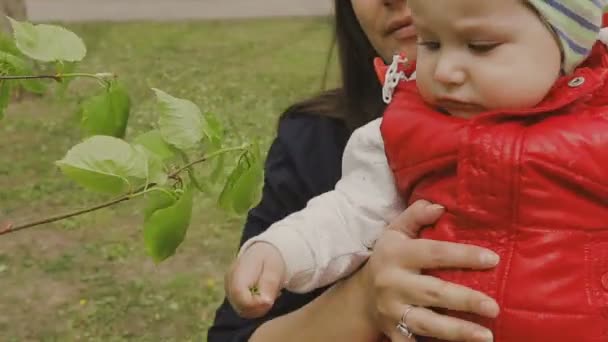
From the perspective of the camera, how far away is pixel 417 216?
1.75 metres

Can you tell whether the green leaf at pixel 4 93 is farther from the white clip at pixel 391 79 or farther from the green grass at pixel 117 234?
the green grass at pixel 117 234

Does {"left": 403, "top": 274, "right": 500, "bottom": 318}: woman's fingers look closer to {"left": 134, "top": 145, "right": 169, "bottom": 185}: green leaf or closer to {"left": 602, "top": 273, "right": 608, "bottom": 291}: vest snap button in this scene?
{"left": 602, "top": 273, "right": 608, "bottom": 291}: vest snap button

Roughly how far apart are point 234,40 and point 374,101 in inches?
389

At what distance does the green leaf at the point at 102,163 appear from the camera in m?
1.37

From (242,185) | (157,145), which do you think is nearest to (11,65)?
(157,145)

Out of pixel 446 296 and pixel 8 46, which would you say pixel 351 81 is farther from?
pixel 8 46

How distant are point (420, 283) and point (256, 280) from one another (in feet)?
0.90

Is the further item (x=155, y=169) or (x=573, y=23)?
(x=573, y=23)

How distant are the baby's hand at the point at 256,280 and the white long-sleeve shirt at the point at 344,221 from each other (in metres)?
0.02

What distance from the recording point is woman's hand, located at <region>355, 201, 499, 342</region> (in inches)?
64.9

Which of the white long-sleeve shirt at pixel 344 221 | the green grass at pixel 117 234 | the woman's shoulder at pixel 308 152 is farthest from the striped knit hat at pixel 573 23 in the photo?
the green grass at pixel 117 234

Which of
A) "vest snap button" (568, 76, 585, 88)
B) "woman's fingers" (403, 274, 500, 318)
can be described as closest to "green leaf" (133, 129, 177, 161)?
"woman's fingers" (403, 274, 500, 318)

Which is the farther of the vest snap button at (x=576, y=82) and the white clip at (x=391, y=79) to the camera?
the white clip at (x=391, y=79)

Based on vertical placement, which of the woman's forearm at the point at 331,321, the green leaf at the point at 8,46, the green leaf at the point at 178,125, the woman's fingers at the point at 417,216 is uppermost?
the green leaf at the point at 8,46
